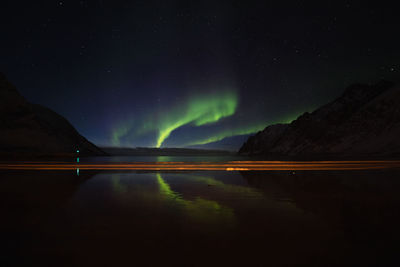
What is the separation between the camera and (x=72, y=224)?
709 centimetres

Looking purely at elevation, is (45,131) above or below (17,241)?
above

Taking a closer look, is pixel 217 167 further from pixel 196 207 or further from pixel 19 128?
pixel 19 128

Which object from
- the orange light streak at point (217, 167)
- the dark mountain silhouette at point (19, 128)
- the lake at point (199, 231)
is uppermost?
the dark mountain silhouette at point (19, 128)

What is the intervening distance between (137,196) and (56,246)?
6.48m

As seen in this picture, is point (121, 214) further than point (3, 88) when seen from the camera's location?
No

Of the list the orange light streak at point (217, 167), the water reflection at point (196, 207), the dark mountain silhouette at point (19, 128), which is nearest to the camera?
the water reflection at point (196, 207)

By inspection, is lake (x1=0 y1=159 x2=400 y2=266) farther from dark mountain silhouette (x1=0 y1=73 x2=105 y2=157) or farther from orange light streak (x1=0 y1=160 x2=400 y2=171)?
dark mountain silhouette (x1=0 y1=73 x2=105 y2=157)

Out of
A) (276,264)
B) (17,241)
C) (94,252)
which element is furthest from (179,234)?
(17,241)

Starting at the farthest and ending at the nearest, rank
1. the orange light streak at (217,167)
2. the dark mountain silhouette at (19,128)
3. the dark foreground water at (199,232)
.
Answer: the dark mountain silhouette at (19,128) < the orange light streak at (217,167) < the dark foreground water at (199,232)

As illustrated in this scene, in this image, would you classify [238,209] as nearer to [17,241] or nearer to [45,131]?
[17,241]

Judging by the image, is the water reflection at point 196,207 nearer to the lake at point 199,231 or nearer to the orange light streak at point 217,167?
the lake at point 199,231

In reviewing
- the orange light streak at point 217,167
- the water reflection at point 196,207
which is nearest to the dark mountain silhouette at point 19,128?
the orange light streak at point 217,167

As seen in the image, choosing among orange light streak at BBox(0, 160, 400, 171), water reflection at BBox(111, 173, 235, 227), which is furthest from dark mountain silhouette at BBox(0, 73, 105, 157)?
water reflection at BBox(111, 173, 235, 227)

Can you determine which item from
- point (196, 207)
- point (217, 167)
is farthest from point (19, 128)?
point (196, 207)
